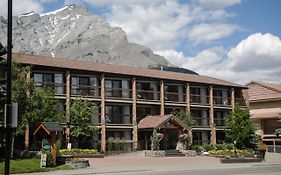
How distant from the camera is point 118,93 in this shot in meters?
49.9

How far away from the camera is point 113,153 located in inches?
1820

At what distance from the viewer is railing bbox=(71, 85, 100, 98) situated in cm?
4694

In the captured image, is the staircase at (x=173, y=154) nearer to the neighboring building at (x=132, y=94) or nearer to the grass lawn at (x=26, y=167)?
the neighboring building at (x=132, y=94)

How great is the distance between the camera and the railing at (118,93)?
161 feet

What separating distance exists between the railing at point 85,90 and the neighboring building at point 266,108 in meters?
25.3

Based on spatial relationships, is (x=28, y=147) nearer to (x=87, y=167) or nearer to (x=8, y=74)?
(x=87, y=167)

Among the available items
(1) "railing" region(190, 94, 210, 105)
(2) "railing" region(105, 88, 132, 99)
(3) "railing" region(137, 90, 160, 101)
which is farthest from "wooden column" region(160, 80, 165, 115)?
(1) "railing" region(190, 94, 210, 105)

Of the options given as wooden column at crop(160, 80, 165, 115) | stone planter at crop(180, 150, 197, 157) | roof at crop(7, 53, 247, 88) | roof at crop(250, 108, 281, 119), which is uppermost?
roof at crop(7, 53, 247, 88)

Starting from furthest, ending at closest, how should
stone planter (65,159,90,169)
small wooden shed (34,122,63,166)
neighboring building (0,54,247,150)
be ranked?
neighboring building (0,54,247,150)
small wooden shed (34,122,63,166)
stone planter (65,159,90,169)

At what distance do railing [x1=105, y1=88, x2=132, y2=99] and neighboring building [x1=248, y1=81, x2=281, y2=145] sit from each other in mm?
21277

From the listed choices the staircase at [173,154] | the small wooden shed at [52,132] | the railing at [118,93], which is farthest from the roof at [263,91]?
the small wooden shed at [52,132]

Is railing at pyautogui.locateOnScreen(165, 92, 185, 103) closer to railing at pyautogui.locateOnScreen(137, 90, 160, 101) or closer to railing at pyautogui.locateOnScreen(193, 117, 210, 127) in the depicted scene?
railing at pyautogui.locateOnScreen(137, 90, 160, 101)

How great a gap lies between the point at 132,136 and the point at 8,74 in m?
40.5

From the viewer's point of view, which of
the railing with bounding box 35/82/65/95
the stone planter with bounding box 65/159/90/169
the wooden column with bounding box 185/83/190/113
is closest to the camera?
the stone planter with bounding box 65/159/90/169
